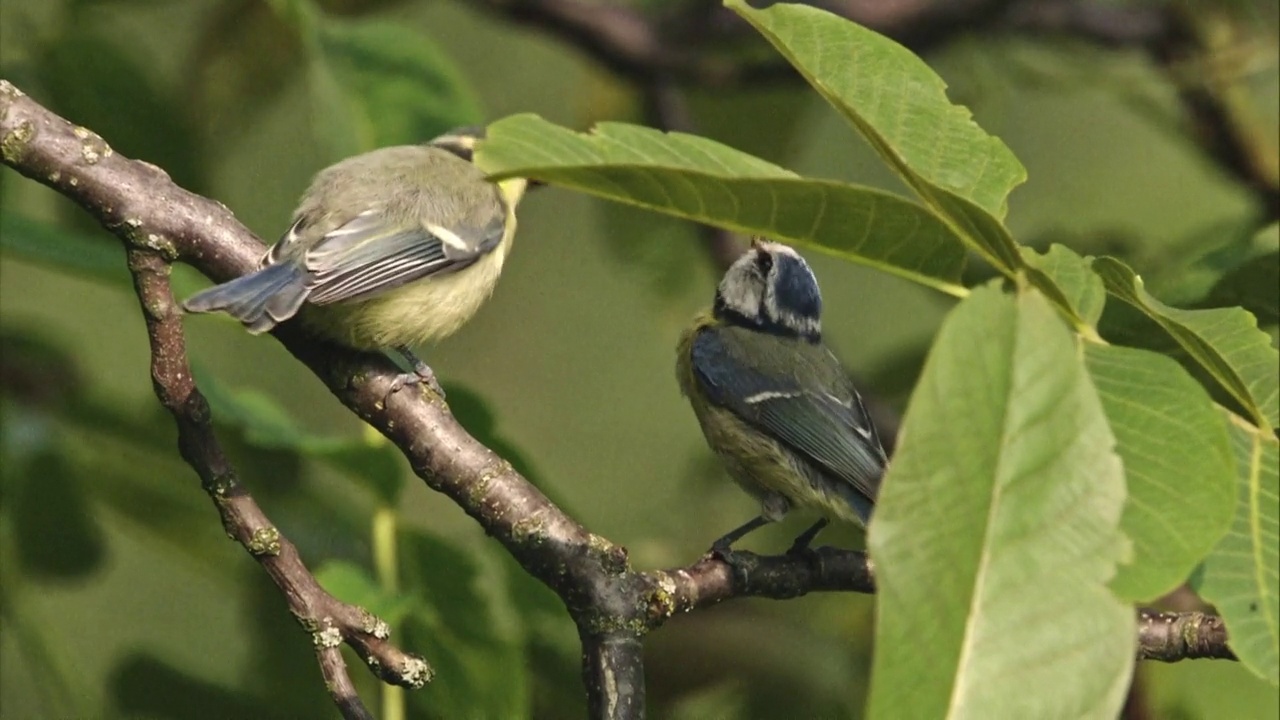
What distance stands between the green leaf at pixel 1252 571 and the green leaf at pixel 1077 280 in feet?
0.50

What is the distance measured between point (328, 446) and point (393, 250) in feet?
2.13

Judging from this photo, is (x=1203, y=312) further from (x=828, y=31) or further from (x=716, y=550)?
(x=716, y=550)

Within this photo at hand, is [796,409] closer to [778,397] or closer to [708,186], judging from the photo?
[778,397]

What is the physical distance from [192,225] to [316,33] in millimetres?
1021

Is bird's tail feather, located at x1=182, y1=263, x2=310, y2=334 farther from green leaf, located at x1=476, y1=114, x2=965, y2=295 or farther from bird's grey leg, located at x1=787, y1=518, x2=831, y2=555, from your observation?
green leaf, located at x1=476, y1=114, x2=965, y2=295

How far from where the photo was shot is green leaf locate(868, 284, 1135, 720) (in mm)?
834

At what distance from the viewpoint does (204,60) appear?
11.5ft

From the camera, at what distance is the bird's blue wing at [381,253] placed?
231cm

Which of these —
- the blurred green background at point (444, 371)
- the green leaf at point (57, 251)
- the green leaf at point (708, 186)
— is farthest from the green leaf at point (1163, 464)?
the green leaf at point (57, 251)

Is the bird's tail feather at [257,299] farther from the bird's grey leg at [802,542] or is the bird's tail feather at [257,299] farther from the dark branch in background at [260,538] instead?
the bird's grey leg at [802,542]

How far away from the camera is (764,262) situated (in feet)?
10.6

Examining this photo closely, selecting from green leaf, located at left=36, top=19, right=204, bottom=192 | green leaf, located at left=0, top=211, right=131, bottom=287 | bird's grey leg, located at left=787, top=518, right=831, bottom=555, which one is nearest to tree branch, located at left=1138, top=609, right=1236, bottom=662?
bird's grey leg, located at left=787, top=518, right=831, bottom=555

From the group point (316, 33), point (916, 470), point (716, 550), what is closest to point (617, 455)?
point (316, 33)

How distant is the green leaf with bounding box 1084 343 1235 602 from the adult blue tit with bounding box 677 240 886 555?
4.03ft
